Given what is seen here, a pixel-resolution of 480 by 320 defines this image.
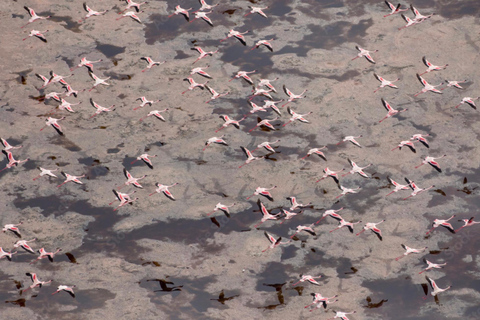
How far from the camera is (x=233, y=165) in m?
54.9

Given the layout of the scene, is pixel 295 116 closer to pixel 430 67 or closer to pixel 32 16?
pixel 430 67

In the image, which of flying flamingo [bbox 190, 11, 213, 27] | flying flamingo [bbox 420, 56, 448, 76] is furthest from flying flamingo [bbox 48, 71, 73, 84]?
flying flamingo [bbox 420, 56, 448, 76]

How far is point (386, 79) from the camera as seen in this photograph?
60.5 m

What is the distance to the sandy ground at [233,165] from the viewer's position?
47594 millimetres

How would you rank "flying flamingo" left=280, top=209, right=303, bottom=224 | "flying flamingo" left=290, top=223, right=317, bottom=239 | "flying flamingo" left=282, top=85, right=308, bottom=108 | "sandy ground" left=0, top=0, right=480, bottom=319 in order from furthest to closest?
"flying flamingo" left=282, top=85, right=308, bottom=108
"flying flamingo" left=280, top=209, right=303, bottom=224
"flying flamingo" left=290, top=223, right=317, bottom=239
"sandy ground" left=0, top=0, right=480, bottom=319

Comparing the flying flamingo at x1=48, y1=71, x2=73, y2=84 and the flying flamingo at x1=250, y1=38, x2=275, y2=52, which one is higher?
the flying flamingo at x1=250, y1=38, x2=275, y2=52

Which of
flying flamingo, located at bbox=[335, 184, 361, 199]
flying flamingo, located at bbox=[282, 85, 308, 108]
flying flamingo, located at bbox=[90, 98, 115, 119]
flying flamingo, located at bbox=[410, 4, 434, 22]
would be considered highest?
flying flamingo, located at bbox=[410, 4, 434, 22]

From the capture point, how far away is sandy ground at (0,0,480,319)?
47594mm

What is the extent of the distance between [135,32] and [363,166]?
81.5 feet

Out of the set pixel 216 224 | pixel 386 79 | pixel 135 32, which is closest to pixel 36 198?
pixel 216 224

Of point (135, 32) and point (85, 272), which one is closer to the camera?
point (85, 272)

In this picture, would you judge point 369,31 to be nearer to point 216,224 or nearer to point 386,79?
point 386,79

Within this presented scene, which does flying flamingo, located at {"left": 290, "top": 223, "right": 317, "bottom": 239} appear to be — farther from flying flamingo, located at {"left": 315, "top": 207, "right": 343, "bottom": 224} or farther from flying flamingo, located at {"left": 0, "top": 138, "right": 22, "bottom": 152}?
flying flamingo, located at {"left": 0, "top": 138, "right": 22, "bottom": 152}

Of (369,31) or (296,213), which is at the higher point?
(369,31)
